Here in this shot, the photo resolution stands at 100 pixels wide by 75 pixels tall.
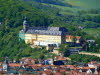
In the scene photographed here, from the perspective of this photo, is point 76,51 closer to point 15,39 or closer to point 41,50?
point 41,50

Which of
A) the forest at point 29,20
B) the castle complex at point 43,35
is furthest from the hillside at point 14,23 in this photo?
the castle complex at point 43,35

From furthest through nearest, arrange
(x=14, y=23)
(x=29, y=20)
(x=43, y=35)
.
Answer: (x=29, y=20)
(x=14, y=23)
(x=43, y=35)

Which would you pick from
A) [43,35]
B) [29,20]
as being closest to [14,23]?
[29,20]

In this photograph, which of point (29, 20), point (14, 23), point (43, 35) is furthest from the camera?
point (29, 20)

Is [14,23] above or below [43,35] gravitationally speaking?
above

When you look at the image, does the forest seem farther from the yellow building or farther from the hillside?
the yellow building

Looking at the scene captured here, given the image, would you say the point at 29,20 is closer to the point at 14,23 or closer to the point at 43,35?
the point at 14,23
